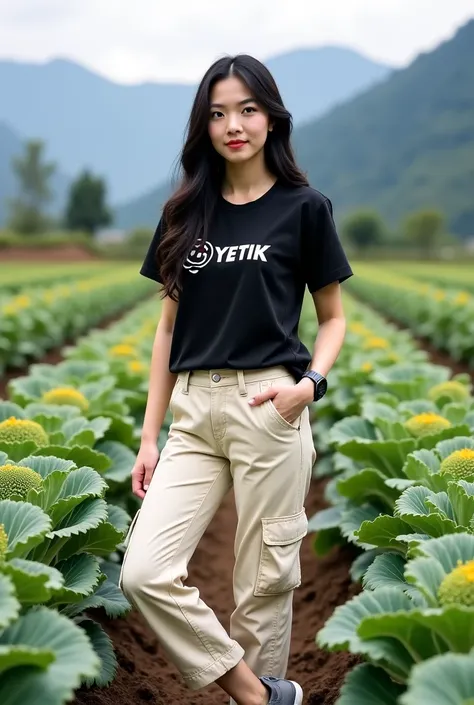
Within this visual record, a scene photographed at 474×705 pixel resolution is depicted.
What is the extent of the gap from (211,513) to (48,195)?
302ft

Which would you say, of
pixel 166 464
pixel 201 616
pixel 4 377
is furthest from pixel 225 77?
pixel 4 377

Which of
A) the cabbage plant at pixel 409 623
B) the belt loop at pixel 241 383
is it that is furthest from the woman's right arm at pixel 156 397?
the cabbage plant at pixel 409 623

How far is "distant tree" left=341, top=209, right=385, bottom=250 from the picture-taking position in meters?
92.2

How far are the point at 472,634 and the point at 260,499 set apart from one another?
0.90 meters

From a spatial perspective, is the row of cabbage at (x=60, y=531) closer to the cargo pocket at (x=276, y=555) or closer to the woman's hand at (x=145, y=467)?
the woman's hand at (x=145, y=467)

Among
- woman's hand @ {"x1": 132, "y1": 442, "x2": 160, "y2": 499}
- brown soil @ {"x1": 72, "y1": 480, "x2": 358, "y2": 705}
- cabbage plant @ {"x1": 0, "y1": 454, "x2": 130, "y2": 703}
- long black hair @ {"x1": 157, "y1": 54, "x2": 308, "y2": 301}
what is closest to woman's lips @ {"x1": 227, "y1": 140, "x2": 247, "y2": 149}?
long black hair @ {"x1": 157, "y1": 54, "x2": 308, "y2": 301}

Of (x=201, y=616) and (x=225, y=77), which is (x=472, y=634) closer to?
(x=201, y=616)

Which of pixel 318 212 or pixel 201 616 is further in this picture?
pixel 318 212

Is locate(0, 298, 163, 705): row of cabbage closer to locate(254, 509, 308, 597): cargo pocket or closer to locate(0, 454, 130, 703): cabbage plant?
locate(0, 454, 130, 703): cabbage plant

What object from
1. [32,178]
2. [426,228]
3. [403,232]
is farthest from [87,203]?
[426,228]

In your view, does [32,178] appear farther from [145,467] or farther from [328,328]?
[328,328]

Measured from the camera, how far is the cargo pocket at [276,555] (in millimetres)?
2775

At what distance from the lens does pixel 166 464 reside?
9.33 ft

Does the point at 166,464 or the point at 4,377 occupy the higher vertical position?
the point at 166,464
